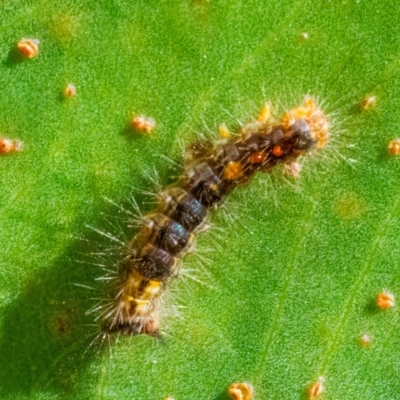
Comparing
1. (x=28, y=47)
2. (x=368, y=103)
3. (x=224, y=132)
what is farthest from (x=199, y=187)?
(x=28, y=47)

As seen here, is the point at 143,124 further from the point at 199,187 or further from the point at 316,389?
the point at 316,389

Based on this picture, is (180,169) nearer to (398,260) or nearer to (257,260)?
(257,260)

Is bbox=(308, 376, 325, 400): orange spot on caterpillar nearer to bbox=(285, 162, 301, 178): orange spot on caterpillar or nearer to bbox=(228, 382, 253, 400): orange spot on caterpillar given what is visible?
bbox=(228, 382, 253, 400): orange spot on caterpillar

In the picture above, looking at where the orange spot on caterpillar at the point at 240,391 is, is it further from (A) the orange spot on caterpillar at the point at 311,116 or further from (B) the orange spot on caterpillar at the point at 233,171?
(A) the orange spot on caterpillar at the point at 311,116

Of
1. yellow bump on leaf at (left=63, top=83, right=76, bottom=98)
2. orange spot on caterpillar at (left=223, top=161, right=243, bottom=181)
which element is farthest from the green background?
orange spot on caterpillar at (left=223, top=161, right=243, bottom=181)

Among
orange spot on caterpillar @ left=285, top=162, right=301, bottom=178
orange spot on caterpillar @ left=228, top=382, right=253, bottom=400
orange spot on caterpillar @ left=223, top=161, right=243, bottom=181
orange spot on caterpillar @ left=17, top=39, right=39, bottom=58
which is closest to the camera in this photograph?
orange spot on caterpillar @ left=17, top=39, right=39, bottom=58

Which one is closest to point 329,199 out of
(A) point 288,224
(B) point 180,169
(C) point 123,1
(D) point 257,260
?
(A) point 288,224
